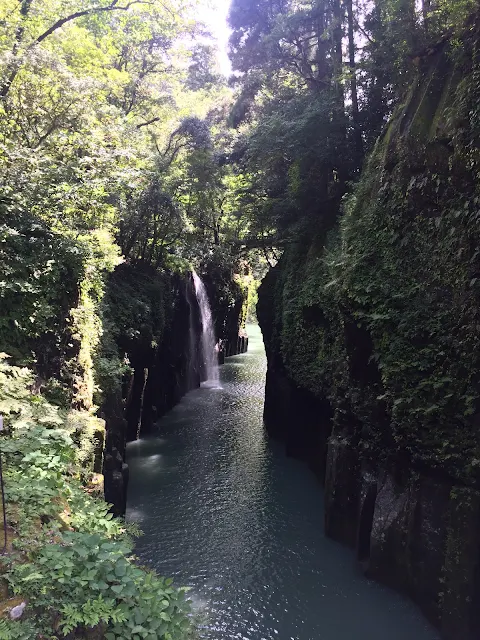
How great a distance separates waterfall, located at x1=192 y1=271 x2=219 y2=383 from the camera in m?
26.1

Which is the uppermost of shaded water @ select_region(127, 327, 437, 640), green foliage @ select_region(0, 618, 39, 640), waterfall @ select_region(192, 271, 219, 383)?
waterfall @ select_region(192, 271, 219, 383)

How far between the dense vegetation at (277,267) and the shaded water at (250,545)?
7.86ft

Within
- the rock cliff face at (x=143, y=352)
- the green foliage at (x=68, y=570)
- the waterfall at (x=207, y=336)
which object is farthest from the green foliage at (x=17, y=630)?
the waterfall at (x=207, y=336)

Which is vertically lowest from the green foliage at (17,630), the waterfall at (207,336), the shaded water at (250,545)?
the shaded water at (250,545)

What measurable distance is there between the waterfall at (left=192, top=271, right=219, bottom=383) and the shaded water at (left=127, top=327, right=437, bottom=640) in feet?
34.8

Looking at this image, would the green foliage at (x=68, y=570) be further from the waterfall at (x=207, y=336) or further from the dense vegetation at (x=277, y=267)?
the waterfall at (x=207, y=336)

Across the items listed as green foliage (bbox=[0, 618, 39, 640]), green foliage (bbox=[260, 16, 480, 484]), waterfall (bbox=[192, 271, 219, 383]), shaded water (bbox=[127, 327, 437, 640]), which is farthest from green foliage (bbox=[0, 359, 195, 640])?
waterfall (bbox=[192, 271, 219, 383])

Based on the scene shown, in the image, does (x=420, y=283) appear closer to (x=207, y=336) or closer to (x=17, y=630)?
(x=17, y=630)

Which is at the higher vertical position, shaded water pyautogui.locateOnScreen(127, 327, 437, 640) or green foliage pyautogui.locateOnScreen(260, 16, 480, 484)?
green foliage pyautogui.locateOnScreen(260, 16, 480, 484)

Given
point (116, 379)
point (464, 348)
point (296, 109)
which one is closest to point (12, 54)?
point (116, 379)

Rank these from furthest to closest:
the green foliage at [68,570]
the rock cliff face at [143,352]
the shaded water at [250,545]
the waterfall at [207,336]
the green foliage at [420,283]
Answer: the waterfall at [207,336] → the rock cliff face at [143,352] → the shaded water at [250,545] → the green foliage at [420,283] → the green foliage at [68,570]

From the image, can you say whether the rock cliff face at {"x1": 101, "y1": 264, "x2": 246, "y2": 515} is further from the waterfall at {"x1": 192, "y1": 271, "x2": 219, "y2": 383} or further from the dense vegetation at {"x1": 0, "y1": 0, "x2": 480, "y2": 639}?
the waterfall at {"x1": 192, "y1": 271, "x2": 219, "y2": 383}

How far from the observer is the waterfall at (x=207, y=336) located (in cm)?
2611

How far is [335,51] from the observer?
1666 cm
